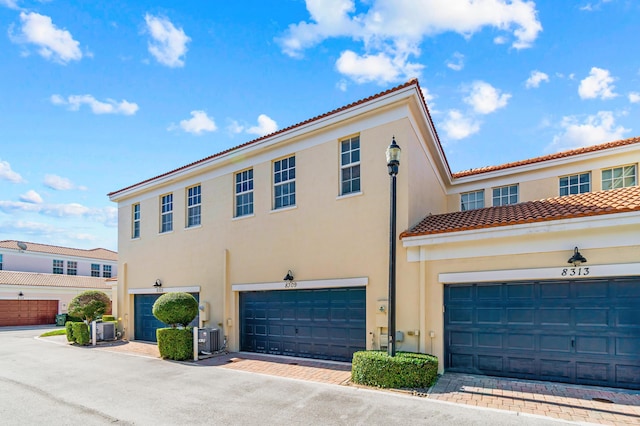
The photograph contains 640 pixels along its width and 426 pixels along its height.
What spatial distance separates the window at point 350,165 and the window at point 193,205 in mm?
7255

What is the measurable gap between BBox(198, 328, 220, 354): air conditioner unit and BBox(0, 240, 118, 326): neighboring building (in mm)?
13980

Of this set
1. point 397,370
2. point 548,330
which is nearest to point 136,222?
point 397,370

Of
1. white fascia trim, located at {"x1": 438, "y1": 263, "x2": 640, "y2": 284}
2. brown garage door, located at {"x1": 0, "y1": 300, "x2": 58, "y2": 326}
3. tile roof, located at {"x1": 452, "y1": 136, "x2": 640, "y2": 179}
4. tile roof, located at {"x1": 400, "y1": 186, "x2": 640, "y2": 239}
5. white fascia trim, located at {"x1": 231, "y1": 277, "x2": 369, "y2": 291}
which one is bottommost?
brown garage door, located at {"x1": 0, "y1": 300, "x2": 58, "y2": 326}

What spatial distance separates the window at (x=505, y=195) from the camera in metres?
16.8

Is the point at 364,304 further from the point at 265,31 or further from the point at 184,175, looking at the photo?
the point at 184,175

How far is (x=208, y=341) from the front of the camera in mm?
13180

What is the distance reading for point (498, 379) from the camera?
29.1 feet

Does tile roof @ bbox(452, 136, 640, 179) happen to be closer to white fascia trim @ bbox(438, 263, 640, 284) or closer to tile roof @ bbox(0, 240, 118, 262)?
white fascia trim @ bbox(438, 263, 640, 284)

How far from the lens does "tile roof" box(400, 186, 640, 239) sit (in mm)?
8188

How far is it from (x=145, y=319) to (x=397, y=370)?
1388 cm

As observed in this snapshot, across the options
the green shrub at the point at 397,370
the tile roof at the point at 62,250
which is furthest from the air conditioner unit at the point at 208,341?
the tile roof at the point at 62,250

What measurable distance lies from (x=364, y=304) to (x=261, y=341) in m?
4.45

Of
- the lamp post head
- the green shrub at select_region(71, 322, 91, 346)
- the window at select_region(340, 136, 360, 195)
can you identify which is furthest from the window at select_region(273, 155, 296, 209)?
the green shrub at select_region(71, 322, 91, 346)

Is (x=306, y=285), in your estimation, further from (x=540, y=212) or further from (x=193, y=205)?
(x=193, y=205)
